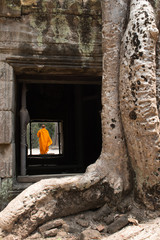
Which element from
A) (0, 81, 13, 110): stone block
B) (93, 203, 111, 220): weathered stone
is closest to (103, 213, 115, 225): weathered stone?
(93, 203, 111, 220): weathered stone

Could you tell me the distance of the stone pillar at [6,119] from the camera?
304 cm

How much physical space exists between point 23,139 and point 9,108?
67 centimetres

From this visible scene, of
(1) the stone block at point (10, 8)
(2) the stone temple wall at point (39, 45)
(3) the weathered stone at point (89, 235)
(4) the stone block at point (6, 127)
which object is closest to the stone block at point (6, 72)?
(2) the stone temple wall at point (39, 45)

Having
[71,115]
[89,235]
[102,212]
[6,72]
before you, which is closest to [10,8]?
[6,72]

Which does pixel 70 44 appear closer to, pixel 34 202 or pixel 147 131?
pixel 147 131

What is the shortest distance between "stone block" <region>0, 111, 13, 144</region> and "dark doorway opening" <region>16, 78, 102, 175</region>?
2.58m

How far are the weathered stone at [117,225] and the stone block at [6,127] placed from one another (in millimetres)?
1667

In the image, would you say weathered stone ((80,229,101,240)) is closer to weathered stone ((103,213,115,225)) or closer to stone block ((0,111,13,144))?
weathered stone ((103,213,115,225))

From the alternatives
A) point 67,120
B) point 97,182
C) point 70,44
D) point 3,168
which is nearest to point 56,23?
point 70,44

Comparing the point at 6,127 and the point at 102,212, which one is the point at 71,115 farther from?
the point at 102,212

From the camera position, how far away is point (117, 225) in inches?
76.1

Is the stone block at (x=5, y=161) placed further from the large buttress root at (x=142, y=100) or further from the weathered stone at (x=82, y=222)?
the large buttress root at (x=142, y=100)

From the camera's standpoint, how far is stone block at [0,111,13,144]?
3.03 metres

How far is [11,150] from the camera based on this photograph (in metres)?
3.07
